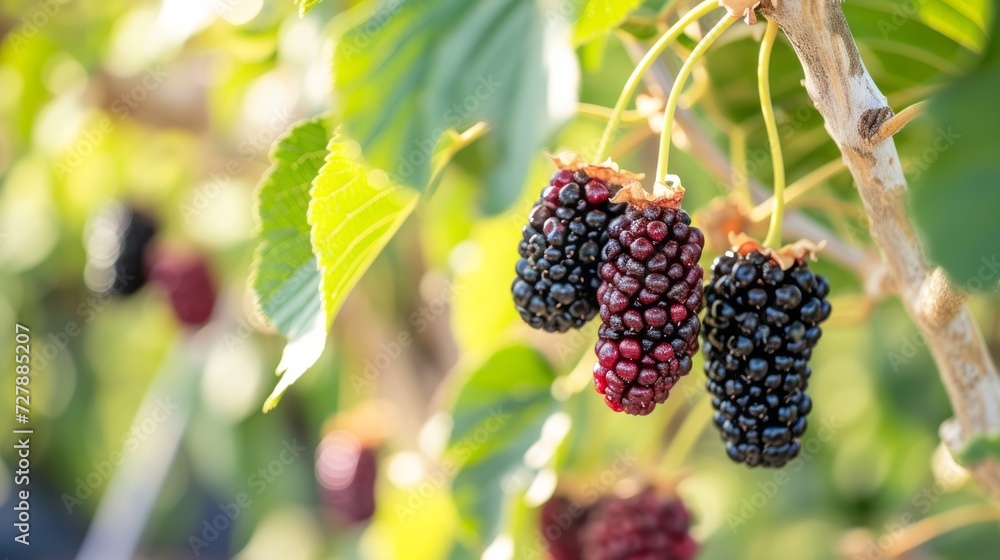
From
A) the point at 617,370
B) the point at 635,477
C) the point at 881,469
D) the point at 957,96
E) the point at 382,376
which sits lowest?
the point at 881,469

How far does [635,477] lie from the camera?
1003 mm

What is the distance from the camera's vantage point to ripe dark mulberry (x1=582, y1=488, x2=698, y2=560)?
89 centimetres

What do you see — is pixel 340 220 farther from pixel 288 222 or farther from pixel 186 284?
pixel 186 284

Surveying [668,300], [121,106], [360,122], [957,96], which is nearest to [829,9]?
[957,96]

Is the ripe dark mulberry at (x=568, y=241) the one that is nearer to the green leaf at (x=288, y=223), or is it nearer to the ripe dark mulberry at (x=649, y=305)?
the ripe dark mulberry at (x=649, y=305)

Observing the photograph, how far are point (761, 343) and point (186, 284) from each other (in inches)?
59.2

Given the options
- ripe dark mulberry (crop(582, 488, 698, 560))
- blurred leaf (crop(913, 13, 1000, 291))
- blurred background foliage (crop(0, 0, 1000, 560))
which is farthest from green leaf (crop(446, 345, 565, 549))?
blurred leaf (crop(913, 13, 1000, 291))

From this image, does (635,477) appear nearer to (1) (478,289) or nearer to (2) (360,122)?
(1) (478,289)

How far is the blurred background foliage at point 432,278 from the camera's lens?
0.63m

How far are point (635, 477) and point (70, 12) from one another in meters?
1.51

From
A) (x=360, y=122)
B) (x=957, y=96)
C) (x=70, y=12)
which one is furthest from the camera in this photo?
(x=70, y=12)

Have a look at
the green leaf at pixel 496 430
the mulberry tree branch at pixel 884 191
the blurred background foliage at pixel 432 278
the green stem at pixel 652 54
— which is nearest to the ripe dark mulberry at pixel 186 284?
the blurred background foliage at pixel 432 278

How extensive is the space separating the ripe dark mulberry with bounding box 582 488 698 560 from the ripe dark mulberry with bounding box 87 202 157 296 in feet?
4.47

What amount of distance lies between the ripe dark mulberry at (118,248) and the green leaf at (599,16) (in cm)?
154
